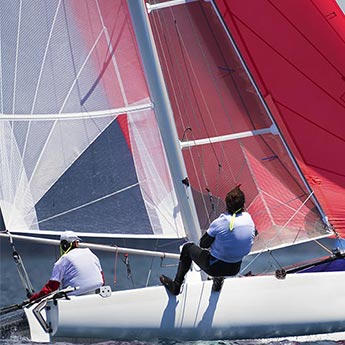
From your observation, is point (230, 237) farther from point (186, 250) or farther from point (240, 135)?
point (240, 135)

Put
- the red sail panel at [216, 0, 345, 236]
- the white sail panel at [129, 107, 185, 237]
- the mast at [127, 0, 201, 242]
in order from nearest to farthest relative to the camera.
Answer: the mast at [127, 0, 201, 242]
the white sail panel at [129, 107, 185, 237]
the red sail panel at [216, 0, 345, 236]

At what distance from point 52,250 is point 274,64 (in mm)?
5894

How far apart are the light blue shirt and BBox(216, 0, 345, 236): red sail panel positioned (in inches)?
56.9

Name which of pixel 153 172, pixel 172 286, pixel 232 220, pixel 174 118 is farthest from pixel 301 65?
pixel 172 286

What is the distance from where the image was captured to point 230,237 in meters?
6.20

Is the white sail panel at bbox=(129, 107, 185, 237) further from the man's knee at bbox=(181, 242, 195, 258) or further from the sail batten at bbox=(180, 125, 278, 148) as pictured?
the man's knee at bbox=(181, 242, 195, 258)

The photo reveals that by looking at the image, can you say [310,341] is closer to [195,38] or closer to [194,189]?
[194,189]

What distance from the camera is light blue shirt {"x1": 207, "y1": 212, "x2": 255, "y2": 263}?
619cm

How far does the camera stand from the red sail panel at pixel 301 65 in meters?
Result: 7.57

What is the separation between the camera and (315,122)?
7.60m

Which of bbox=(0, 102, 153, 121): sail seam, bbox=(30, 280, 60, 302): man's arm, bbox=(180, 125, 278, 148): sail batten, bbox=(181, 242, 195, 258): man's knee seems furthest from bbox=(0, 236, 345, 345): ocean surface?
bbox=(0, 102, 153, 121): sail seam

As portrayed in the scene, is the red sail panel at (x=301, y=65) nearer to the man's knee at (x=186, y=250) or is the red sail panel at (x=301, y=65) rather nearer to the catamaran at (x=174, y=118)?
the catamaran at (x=174, y=118)

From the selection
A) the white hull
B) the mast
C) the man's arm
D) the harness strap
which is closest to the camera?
the white hull

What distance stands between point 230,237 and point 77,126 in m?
1.82
